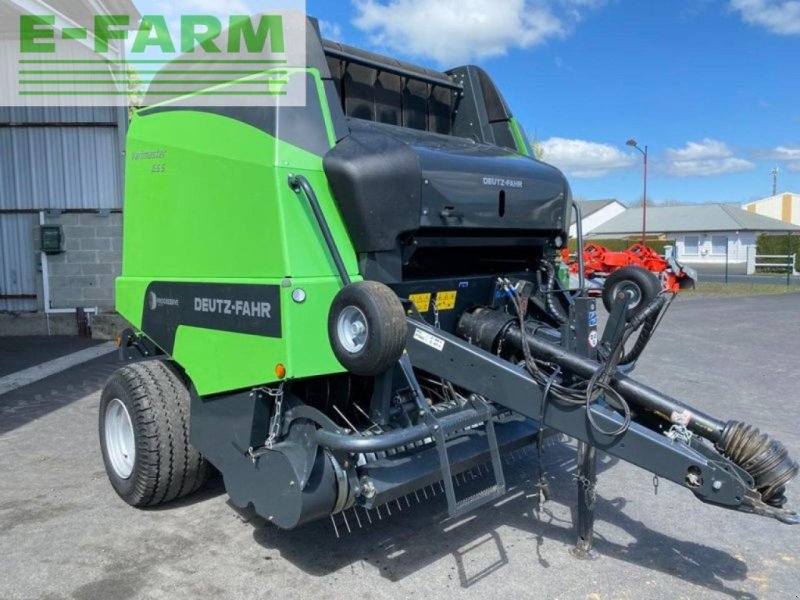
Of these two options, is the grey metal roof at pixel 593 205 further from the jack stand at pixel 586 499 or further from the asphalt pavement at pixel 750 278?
the jack stand at pixel 586 499

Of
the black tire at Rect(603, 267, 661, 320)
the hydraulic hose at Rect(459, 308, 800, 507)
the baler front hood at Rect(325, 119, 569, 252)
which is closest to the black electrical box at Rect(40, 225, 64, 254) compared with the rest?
the baler front hood at Rect(325, 119, 569, 252)

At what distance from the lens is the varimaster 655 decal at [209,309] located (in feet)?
10.3

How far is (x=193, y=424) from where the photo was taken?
375 cm

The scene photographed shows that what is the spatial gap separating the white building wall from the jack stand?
44.7 metres

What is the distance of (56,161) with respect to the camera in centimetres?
1134

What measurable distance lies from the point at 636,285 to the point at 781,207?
76.6m

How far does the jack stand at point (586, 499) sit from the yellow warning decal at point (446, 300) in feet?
3.31

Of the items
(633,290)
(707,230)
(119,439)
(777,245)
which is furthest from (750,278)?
(119,439)

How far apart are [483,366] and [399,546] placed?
3.66 ft

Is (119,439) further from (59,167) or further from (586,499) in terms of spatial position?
(59,167)

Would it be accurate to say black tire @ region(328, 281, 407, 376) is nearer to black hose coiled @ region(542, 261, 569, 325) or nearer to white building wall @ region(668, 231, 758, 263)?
black hose coiled @ region(542, 261, 569, 325)

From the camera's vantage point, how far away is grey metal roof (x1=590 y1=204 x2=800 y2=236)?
47375mm

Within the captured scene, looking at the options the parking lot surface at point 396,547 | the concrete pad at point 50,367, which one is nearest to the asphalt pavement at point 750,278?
the concrete pad at point 50,367

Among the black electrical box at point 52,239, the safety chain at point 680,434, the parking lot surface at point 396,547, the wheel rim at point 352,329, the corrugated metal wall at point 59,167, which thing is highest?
the corrugated metal wall at point 59,167
